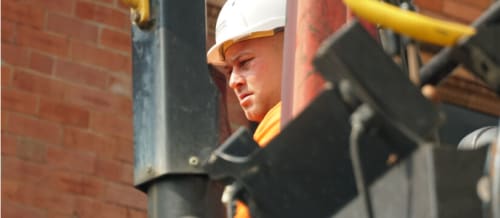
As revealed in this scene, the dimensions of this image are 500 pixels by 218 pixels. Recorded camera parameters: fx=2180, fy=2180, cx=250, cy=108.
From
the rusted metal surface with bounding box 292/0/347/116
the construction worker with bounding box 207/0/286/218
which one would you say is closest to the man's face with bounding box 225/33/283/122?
the construction worker with bounding box 207/0/286/218

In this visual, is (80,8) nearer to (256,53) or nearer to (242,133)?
(256,53)

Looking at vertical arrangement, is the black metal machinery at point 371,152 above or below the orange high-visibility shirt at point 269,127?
below

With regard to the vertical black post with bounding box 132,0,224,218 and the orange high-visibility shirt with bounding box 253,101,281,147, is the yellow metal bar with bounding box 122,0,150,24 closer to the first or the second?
the vertical black post with bounding box 132,0,224,218

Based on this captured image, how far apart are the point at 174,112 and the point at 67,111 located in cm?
437

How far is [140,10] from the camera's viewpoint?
184 inches

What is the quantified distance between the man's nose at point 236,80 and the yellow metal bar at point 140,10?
136cm

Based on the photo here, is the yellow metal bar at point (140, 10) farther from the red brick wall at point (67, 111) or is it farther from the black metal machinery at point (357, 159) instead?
the red brick wall at point (67, 111)

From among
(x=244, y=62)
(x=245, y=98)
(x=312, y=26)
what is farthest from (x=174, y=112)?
(x=244, y=62)

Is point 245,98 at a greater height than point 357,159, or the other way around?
point 245,98

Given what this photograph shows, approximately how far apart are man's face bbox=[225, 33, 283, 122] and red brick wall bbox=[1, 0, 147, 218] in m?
2.49

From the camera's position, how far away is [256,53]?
6.17 metres

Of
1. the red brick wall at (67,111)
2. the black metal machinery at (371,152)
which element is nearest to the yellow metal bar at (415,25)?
the black metal machinery at (371,152)

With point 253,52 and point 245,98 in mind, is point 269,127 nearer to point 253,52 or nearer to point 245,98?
point 245,98

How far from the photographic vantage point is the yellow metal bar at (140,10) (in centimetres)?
467
